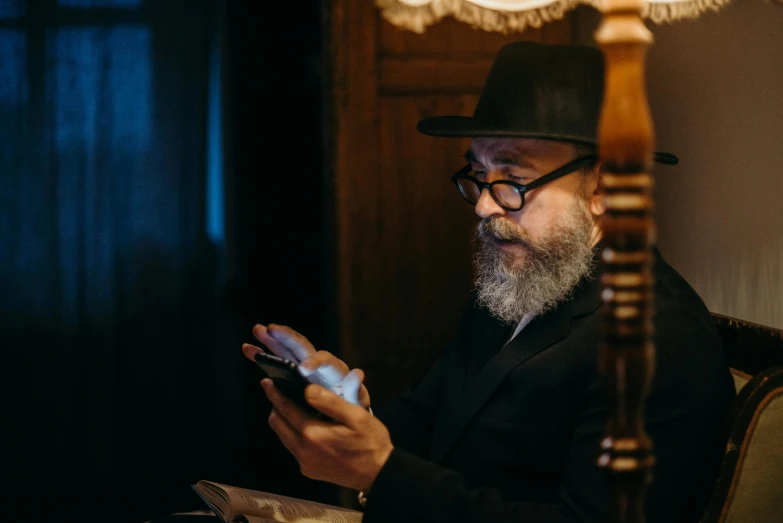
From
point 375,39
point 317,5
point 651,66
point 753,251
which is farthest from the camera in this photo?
point 317,5

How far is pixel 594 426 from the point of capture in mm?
1368

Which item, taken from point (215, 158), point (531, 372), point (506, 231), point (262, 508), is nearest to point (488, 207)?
point (506, 231)

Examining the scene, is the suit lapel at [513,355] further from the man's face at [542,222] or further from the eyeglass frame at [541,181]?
the eyeglass frame at [541,181]

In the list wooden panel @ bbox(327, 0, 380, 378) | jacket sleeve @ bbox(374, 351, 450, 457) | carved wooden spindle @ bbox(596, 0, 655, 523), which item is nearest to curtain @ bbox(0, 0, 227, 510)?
wooden panel @ bbox(327, 0, 380, 378)

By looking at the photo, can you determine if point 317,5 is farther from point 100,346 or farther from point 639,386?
point 639,386

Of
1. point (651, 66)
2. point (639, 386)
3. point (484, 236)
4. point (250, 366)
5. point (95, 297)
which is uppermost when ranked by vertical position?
point (651, 66)

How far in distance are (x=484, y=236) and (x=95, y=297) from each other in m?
2.51

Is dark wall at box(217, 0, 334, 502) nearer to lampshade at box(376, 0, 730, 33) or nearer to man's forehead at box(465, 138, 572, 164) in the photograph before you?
man's forehead at box(465, 138, 572, 164)

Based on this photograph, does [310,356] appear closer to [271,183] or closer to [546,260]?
[546,260]

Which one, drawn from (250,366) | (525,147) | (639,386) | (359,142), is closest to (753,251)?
(525,147)

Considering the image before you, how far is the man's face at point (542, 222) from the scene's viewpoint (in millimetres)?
1588

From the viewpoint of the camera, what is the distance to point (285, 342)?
150cm

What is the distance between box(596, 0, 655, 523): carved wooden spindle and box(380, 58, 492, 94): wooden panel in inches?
67.3

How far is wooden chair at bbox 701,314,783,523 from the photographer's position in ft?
4.15
